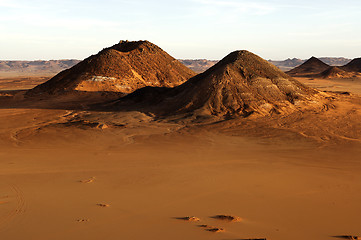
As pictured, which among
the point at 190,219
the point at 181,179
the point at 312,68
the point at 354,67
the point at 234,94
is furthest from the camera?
the point at 312,68

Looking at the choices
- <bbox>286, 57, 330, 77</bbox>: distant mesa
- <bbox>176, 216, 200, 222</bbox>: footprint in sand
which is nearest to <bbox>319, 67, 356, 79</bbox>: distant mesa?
<bbox>286, 57, 330, 77</bbox>: distant mesa

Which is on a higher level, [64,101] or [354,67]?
[354,67]

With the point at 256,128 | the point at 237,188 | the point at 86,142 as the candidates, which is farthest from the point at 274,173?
the point at 86,142

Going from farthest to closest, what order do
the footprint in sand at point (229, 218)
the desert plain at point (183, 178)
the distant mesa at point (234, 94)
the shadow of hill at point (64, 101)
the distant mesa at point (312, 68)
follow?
1. the distant mesa at point (312, 68)
2. the shadow of hill at point (64, 101)
3. the distant mesa at point (234, 94)
4. the footprint in sand at point (229, 218)
5. the desert plain at point (183, 178)

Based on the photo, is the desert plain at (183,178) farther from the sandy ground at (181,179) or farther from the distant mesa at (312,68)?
the distant mesa at (312,68)

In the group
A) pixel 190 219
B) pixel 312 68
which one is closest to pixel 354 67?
pixel 312 68

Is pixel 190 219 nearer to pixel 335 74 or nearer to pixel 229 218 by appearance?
pixel 229 218

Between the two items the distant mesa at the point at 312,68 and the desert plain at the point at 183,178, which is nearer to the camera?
the desert plain at the point at 183,178

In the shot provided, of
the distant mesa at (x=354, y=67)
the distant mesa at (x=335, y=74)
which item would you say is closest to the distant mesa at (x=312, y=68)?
the distant mesa at (x=354, y=67)
